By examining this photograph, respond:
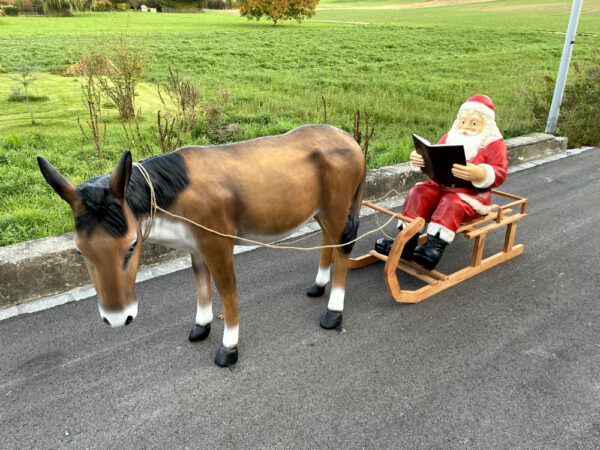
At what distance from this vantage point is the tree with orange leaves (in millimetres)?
33562

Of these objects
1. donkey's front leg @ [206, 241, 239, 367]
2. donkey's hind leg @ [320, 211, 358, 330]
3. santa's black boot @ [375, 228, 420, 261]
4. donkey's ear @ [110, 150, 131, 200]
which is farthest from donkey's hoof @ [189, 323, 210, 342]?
santa's black boot @ [375, 228, 420, 261]

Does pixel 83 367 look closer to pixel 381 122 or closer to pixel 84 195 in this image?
pixel 84 195

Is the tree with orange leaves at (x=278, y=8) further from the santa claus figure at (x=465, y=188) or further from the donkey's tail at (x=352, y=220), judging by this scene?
the donkey's tail at (x=352, y=220)

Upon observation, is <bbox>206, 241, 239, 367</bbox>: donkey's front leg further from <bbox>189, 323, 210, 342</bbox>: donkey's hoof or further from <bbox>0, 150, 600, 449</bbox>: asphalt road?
<bbox>189, 323, 210, 342</bbox>: donkey's hoof

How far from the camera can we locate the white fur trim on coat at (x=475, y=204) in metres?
3.44

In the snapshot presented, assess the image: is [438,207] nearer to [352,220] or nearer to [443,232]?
[443,232]

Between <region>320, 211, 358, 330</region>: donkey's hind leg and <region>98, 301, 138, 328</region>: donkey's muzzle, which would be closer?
<region>98, 301, 138, 328</region>: donkey's muzzle

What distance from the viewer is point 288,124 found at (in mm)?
7441

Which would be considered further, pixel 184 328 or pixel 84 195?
pixel 184 328

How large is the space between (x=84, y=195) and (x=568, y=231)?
4.65 meters

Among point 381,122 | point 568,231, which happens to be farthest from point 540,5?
point 568,231

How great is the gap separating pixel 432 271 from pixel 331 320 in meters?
1.01

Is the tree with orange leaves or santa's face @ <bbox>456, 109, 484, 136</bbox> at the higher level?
the tree with orange leaves

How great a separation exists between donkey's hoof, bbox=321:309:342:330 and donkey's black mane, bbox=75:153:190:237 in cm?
143
